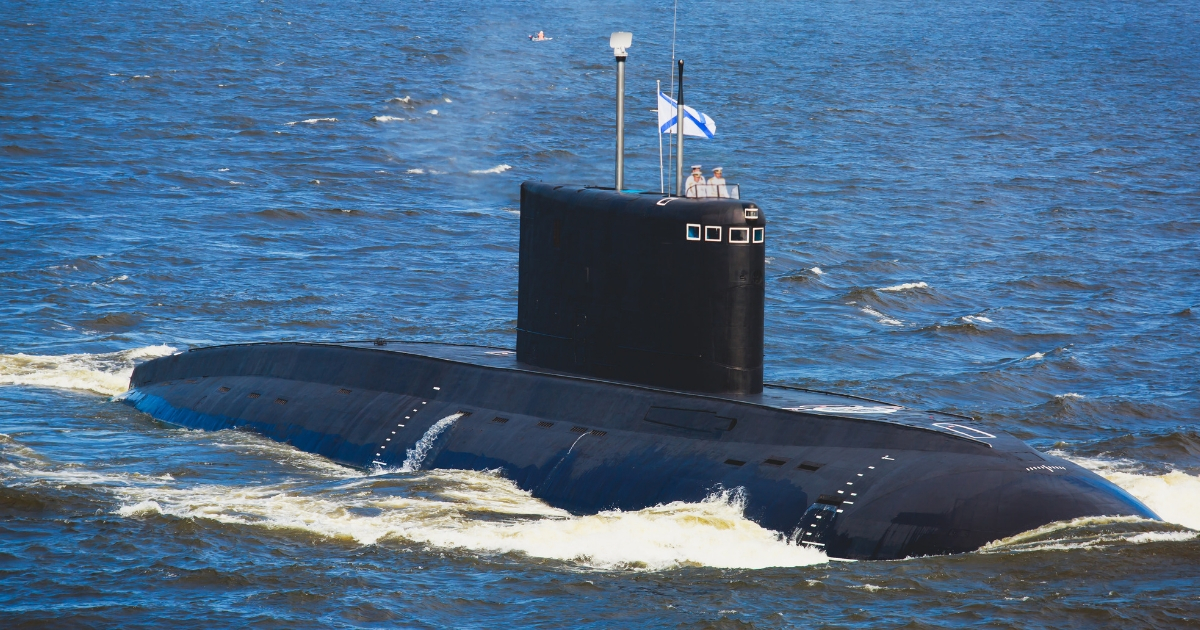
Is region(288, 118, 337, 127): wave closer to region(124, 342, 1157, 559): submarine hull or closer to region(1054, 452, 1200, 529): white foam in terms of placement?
region(124, 342, 1157, 559): submarine hull

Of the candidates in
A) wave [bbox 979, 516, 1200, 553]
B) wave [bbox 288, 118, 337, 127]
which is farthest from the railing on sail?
wave [bbox 288, 118, 337, 127]

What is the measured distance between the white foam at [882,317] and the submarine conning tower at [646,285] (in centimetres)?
1452

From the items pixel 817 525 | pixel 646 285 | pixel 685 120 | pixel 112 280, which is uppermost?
pixel 685 120

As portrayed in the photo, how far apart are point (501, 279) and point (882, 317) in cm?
965

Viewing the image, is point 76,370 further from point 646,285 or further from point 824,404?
point 824,404

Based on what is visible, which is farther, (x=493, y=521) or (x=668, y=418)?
(x=668, y=418)

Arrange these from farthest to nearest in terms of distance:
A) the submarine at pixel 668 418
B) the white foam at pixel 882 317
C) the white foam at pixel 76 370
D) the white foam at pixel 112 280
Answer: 1. the white foam at pixel 112 280
2. the white foam at pixel 882 317
3. the white foam at pixel 76 370
4. the submarine at pixel 668 418

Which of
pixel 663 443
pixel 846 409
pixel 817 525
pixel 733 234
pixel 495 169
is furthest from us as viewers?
pixel 495 169

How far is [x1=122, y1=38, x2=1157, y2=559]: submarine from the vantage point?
45.8 ft

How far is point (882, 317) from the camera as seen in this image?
103 ft

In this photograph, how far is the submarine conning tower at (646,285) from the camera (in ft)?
52.7

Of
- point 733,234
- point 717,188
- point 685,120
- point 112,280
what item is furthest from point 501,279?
point 733,234

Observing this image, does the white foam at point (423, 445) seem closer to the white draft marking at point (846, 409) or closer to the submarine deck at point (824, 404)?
the submarine deck at point (824, 404)

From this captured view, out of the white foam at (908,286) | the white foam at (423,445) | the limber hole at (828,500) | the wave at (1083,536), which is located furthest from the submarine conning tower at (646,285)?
the white foam at (908,286)
